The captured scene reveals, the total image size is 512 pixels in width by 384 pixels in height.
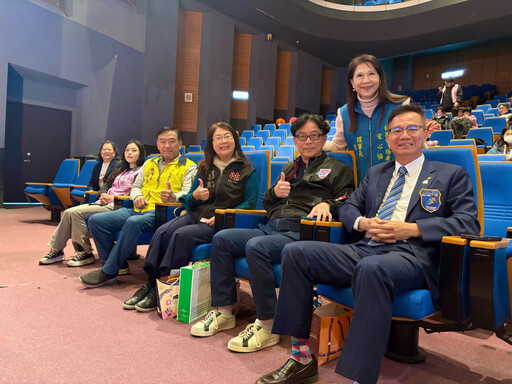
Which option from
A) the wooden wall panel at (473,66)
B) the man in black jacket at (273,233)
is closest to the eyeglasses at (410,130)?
the man in black jacket at (273,233)

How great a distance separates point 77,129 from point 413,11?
872 cm

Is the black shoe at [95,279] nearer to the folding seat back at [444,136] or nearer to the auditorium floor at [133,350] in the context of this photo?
the auditorium floor at [133,350]

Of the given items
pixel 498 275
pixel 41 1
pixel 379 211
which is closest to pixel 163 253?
pixel 379 211

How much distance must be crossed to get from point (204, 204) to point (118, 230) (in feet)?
2.39

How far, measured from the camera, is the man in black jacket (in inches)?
64.6

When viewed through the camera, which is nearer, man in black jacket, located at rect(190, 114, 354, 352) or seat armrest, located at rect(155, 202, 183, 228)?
man in black jacket, located at rect(190, 114, 354, 352)

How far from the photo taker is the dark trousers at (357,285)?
1141mm

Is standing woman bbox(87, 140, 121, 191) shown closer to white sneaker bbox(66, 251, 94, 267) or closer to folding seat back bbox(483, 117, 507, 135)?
white sneaker bbox(66, 251, 94, 267)

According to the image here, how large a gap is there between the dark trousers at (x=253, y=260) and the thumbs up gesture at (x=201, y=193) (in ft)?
1.36

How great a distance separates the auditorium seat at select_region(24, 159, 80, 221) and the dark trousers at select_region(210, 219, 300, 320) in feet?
11.0

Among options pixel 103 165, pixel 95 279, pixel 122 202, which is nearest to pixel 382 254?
pixel 95 279

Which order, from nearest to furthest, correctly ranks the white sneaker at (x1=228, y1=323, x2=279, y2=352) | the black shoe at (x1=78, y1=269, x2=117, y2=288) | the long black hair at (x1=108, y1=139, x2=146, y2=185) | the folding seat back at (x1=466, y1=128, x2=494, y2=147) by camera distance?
the white sneaker at (x1=228, y1=323, x2=279, y2=352) < the black shoe at (x1=78, y1=269, x2=117, y2=288) < the long black hair at (x1=108, y1=139, x2=146, y2=185) < the folding seat back at (x1=466, y1=128, x2=494, y2=147)

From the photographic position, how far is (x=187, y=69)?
28.2 feet

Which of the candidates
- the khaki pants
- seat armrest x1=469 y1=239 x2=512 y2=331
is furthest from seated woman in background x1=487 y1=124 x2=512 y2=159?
the khaki pants
